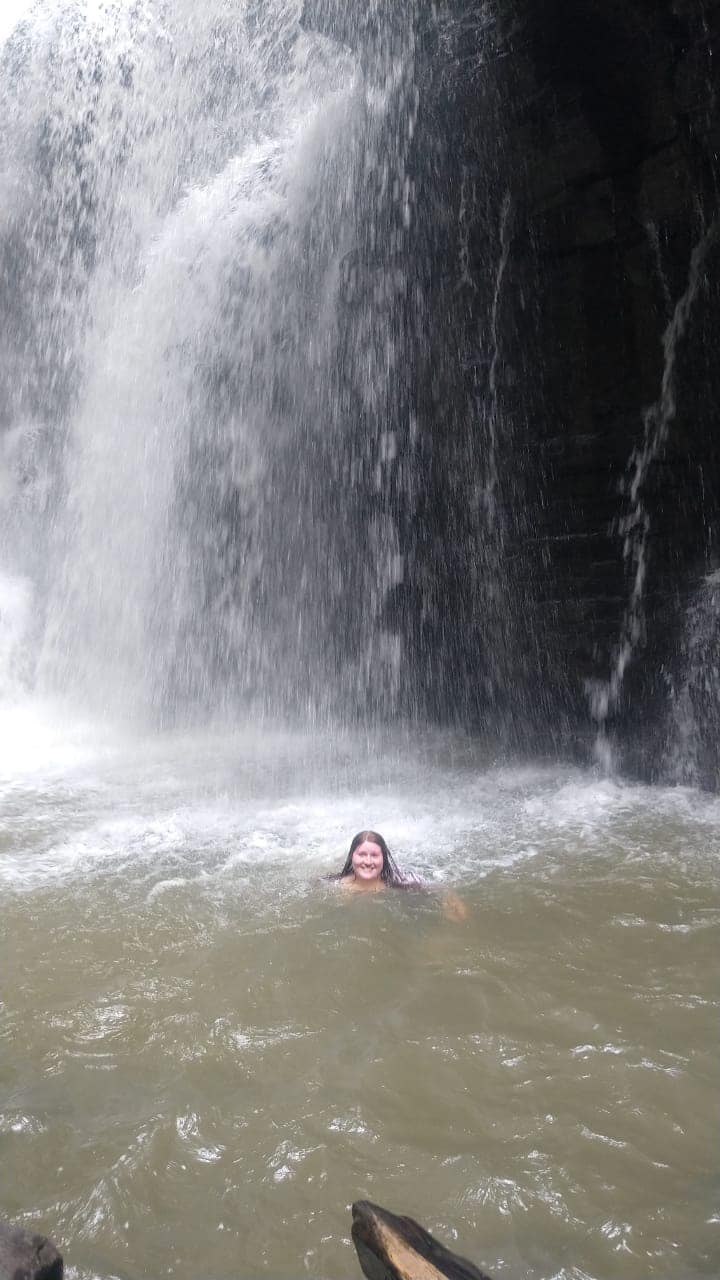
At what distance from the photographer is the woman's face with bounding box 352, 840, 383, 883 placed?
18.0 ft

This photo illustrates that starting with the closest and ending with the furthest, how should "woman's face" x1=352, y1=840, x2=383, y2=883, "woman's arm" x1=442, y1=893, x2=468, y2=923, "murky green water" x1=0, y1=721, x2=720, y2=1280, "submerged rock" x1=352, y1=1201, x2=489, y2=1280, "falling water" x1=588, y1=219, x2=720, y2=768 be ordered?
1. "submerged rock" x1=352, y1=1201, x2=489, y2=1280
2. "murky green water" x1=0, y1=721, x2=720, y2=1280
3. "woman's arm" x1=442, y1=893, x2=468, y2=923
4. "woman's face" x1=352, y1=840, x2=383, y2=883
5. "falling water" x1=588, y1=219, x2=720, y2=768

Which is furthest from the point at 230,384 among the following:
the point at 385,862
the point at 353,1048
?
the point at 353,1048

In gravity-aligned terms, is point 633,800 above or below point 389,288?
below

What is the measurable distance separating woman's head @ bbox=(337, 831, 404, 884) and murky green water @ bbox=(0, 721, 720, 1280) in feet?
0.63

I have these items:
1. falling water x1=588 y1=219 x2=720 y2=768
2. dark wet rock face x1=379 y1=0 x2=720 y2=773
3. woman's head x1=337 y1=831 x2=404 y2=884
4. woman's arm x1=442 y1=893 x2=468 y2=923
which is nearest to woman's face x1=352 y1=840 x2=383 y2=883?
woman's head x1=337 y1=831 x2=404 y2=884

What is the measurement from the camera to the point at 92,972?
14.9ft

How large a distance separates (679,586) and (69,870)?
7.54 metres

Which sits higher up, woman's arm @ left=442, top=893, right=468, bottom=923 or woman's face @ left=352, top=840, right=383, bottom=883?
woman's face @ left=352, top=840, right=383, bottom=883

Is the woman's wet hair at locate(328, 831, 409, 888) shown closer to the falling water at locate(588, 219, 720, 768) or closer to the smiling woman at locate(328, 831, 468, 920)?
the smiling woman at locate(328, 831, 468, 920)

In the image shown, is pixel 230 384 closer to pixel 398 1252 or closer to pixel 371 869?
pixel 371 869

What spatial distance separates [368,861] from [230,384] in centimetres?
1042

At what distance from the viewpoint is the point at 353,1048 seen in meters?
3.74

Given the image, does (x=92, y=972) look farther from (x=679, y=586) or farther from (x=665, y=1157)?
(x=679, y=586)

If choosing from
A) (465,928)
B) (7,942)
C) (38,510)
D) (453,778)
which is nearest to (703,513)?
(453,778)
